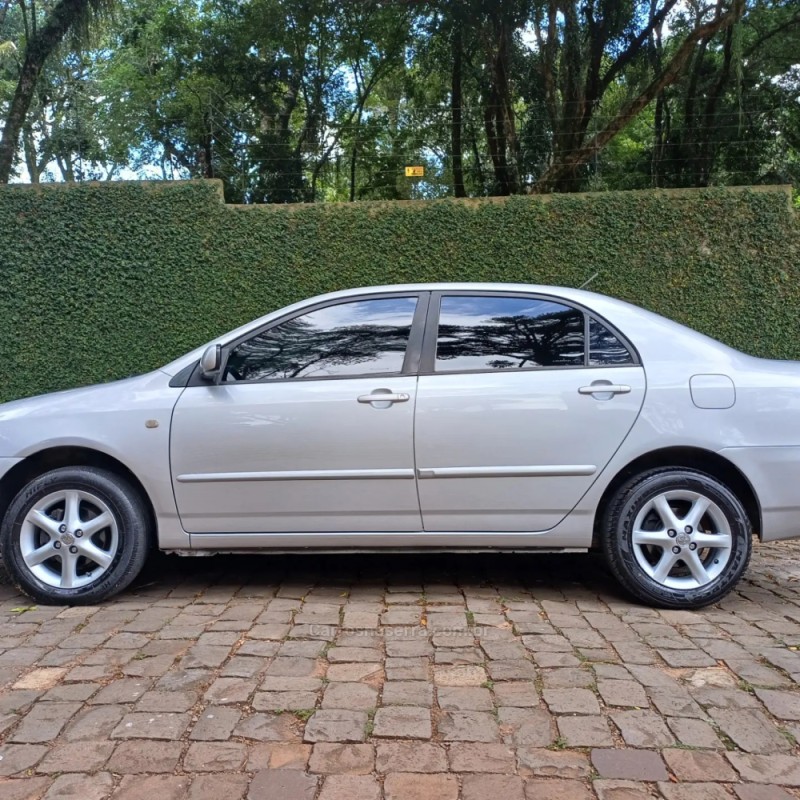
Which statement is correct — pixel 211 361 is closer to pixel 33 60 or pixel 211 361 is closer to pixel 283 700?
pixel 283 700

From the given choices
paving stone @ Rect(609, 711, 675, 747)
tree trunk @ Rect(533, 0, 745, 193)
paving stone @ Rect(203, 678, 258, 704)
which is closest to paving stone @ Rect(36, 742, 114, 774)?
paving stone @ Rect(203, 678, 258, 704)

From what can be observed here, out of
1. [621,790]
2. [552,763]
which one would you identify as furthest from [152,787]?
[621,790]

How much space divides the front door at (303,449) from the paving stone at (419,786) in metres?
1.55

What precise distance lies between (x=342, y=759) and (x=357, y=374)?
1883 millimetres

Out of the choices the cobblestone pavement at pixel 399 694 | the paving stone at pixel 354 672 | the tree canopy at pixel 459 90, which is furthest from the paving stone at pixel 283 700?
the tree canopy at pixel 459 90

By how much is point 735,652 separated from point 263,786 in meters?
2.01

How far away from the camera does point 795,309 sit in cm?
699

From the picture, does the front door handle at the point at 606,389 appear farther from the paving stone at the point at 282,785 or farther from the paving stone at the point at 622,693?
the paving stone at the point at 282,785

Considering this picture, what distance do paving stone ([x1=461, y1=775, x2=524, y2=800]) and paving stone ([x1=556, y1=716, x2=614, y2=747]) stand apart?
11.1 inches

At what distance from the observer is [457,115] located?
39.9 feet

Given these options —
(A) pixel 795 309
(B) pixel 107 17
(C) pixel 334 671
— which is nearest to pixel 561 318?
(C) pixel 334 671

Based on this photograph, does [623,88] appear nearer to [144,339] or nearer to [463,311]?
[144,339]

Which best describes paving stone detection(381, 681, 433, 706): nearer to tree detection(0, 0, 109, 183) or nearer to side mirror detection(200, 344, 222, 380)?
side mirror detection(200, 344, 222, 380)

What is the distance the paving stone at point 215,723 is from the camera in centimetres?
228
